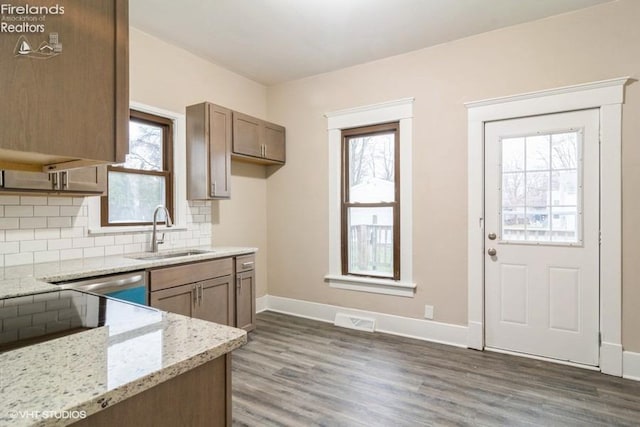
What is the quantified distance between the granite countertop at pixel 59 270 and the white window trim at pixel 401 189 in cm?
161

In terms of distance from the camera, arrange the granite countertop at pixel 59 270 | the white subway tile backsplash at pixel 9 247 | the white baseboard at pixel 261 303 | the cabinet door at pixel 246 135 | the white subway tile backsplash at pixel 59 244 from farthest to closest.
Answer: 1. the white baseboard at pixel 261 303
2. the cabinet door at pixel 246 135
3. the white subway tile backsplash at pixel 59 244
4. the white subway tile backsplash at pixel 9 247
5. the granite countertop at pixel 59 270

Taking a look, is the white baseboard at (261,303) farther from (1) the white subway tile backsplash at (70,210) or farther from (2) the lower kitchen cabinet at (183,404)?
(2) the lower kitchen cabinet at (183,404)

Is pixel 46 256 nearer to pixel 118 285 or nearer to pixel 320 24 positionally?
pixel 118 285

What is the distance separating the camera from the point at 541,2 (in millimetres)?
2768

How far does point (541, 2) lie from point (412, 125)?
138 centimetres

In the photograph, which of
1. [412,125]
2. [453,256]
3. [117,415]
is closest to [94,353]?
[117,415]

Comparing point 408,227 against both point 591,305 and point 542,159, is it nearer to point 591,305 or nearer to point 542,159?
point 542,159

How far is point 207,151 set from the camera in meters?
3.43

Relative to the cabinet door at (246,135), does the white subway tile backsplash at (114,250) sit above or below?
below

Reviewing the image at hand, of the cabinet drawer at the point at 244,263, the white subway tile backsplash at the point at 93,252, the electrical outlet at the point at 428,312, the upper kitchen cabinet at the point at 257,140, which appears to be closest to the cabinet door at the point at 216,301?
the cabinet drawer at the point at 244,263

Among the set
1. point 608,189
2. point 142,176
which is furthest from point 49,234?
point 608,189

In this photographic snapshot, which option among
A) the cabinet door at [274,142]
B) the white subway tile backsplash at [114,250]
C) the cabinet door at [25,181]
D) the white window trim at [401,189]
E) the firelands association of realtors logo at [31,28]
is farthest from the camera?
the cabinet door at [274,142]

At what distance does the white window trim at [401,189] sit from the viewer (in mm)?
3633

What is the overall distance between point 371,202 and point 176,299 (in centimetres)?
220
